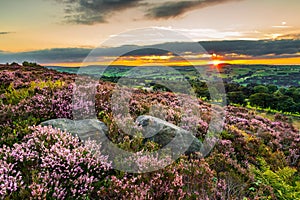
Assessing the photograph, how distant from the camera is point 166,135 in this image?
667 centimetres

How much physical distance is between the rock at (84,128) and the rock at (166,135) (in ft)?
3.74

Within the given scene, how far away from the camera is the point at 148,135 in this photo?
Result: 6586mm

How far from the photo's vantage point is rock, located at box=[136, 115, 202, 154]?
21.4ft

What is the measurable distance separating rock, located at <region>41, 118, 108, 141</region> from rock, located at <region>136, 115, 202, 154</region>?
3.74 ft

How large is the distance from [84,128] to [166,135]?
83.0 inches

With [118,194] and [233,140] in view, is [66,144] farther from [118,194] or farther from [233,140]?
[233,140]

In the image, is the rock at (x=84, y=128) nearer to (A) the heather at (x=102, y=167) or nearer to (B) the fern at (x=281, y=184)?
(A) the heather at (x=102, y=167)

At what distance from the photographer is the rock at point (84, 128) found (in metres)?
5.92

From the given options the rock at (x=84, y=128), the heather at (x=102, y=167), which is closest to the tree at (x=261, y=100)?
the heather at (x=102, y=167)

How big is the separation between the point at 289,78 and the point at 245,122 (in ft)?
188

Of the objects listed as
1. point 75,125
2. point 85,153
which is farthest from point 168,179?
point 75,125

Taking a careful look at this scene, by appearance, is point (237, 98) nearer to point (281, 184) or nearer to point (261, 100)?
point (261, 100)

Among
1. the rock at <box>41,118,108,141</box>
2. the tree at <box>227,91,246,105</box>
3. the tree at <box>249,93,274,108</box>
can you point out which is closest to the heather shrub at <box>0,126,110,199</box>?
the rock at <box>41,118,108,141</box>

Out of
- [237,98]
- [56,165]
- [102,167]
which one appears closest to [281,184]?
[102,167]
